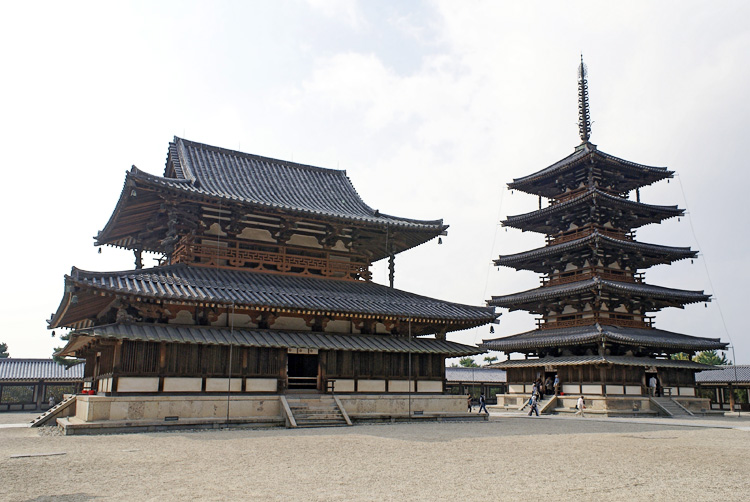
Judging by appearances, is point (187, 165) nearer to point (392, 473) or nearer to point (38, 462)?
point (38, 462)

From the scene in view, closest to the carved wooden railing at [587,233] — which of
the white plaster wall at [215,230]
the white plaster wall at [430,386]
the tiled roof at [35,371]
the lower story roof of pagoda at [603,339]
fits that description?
the lower story roof of pagoda at [603,339]

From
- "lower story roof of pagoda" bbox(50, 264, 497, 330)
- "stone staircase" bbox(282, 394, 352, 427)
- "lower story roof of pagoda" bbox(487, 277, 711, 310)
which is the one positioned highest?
"lower story roof of pagoda" bbox(487, 277, 711, 310)

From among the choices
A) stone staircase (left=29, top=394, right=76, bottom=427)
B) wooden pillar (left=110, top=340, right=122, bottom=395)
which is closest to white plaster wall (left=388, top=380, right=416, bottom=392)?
wooden pillar (left=110, top=340, right=122, bottom=395)

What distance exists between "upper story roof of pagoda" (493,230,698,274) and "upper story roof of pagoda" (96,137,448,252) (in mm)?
16332

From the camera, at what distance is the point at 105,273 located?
20016 millimetres

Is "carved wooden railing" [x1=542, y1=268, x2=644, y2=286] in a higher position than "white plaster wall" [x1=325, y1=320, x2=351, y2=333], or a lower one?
higher

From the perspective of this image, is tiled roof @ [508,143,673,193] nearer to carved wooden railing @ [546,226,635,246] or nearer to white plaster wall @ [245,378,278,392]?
carved wooden railing @ [546,226,635,246]

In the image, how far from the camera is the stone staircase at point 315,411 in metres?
21.5

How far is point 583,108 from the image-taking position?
156 ft

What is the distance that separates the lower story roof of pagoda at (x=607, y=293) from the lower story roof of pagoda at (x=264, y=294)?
47.3ft

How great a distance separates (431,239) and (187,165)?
39.6 feet

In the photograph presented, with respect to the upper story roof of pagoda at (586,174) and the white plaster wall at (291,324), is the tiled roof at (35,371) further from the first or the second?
the upper story roof of pagoda at (586,174)

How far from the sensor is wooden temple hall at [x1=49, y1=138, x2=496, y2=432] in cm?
2047

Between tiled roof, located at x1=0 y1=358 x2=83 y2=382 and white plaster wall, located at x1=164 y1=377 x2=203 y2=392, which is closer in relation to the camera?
white plaster wall, located at x1=164 y1=377 x2=203 y2=392
